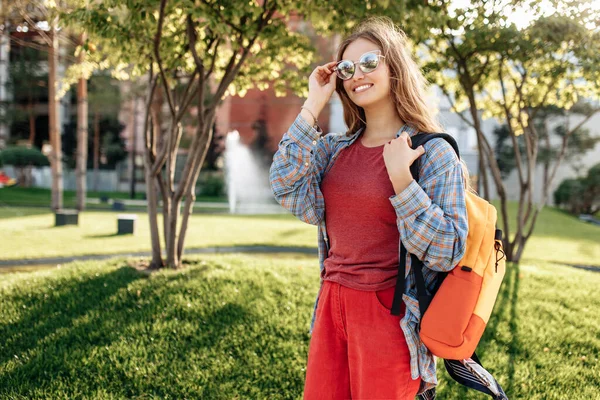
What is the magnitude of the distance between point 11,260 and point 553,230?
16227mm

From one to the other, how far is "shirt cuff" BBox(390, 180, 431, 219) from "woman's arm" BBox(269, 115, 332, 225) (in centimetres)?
40

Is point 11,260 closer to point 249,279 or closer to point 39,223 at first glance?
point 249,279

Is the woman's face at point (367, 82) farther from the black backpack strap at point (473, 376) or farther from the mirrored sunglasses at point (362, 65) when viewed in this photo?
the black backpack strap at point (473, 376)

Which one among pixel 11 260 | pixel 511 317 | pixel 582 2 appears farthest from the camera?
pixel 11 260

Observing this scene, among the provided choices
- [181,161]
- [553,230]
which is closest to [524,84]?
[553,230]

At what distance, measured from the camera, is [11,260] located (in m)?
7.57

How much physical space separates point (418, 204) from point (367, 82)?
1.75ft

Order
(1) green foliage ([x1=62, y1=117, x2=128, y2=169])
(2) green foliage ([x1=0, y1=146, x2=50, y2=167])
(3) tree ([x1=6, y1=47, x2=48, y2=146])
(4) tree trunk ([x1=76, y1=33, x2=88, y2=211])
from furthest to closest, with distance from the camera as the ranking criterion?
(1) green foliage ([x1=62, y1=117, x2=128, y2=169]), (3) tree ([x1=6, y1=47, x2=48, y2=146]), (2) green foliage ([x1=0, y1=146, x2=50, y2=167]), (4) tree trunk ([x1=76, y1=33, x2=88, y2=211])

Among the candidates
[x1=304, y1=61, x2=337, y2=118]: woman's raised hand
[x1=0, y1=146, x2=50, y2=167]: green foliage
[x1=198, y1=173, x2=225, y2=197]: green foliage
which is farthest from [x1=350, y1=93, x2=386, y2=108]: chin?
[x1=0, y1=146, x2=50, y2=167]: green foliage

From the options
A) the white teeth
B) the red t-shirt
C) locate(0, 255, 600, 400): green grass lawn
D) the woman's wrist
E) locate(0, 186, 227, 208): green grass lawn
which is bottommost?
locate(0, 186, 227, 208): green grass lawn

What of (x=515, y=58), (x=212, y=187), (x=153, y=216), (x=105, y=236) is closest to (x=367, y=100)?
(x=153, y=216)

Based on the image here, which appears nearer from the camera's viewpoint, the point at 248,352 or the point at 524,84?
the point at 248,352

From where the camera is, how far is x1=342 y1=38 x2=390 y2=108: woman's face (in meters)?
1.76

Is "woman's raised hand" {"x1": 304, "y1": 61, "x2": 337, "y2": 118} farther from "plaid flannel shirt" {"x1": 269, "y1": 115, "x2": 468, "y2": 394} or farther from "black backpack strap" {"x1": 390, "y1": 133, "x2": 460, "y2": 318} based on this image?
"black backpack strap" {"x1": 390, "y1": 133, "x2": 460, "y2": 318}
